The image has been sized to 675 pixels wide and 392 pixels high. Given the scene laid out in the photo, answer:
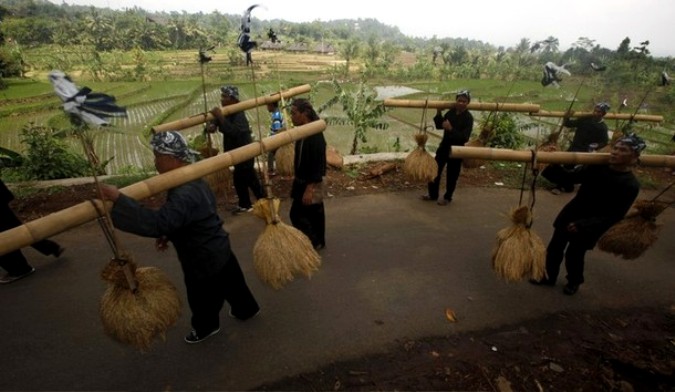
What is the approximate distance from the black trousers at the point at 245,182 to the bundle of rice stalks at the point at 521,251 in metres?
3.25

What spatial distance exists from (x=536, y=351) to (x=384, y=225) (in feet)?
8.00

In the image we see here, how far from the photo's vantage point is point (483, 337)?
10.8 feet

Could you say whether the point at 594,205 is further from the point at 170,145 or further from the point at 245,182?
the point at 245,182

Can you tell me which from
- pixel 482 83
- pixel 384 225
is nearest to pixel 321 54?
pixel 482 83

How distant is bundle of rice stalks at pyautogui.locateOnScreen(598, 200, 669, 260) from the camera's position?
3.38m

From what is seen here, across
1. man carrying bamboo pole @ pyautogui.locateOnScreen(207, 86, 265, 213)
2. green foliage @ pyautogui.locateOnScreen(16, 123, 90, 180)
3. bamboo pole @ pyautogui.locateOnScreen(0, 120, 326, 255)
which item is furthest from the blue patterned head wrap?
green foliage @ pyautogui.locateOnScreen(16, 123, 90, 180)

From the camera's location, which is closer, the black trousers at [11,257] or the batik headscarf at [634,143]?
the batik headscarf at [634,143]

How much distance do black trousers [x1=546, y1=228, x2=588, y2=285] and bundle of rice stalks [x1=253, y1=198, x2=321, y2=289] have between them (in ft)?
8.40

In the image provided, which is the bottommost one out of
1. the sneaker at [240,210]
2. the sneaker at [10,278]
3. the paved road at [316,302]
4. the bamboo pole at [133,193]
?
the paved road at [316,302]

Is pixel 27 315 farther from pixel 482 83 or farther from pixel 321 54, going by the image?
pixel 321 54

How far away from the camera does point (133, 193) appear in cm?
223

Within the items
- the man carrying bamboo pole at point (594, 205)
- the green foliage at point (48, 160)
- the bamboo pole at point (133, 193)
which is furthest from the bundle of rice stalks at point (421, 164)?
the green foliage at point (48, 160)

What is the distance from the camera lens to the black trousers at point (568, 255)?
3619mm

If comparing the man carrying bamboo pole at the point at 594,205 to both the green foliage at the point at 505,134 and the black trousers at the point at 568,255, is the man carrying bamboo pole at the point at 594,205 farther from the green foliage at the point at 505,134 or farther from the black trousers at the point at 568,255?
the green foliage at the point at 505,134
